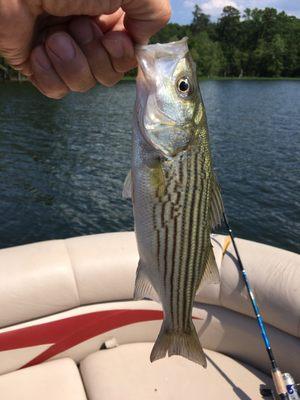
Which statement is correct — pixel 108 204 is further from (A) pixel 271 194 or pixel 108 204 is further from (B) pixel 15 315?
(B) pixel 15 315

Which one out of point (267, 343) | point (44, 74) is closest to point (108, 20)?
point (44, 74)

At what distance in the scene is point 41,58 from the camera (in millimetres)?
2250

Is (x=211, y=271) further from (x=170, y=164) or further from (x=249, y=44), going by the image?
(x=249, y=44)

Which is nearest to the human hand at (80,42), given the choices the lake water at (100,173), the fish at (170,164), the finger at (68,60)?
Answer: the finger at (68,60)

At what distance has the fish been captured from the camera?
6.36ft

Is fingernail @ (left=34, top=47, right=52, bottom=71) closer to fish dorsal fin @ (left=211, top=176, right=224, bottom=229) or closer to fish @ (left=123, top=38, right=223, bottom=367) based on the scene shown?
fish @ (left=123, top=38, right=223, bottom=367)

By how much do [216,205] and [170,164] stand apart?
0.94 feet

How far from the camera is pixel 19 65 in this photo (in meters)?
2.45

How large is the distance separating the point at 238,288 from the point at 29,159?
1346 centimetres

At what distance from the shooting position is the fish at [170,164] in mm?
1938

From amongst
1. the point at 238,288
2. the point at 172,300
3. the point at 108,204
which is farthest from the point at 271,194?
the point at 172,300

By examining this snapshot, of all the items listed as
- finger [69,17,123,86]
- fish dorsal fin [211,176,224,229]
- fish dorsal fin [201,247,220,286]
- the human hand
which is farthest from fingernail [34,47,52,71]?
fish dorsal fin [201,247,220,286]

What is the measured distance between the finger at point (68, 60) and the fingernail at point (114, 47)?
125 mm

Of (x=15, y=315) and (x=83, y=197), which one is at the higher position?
(x=15, y=315)
